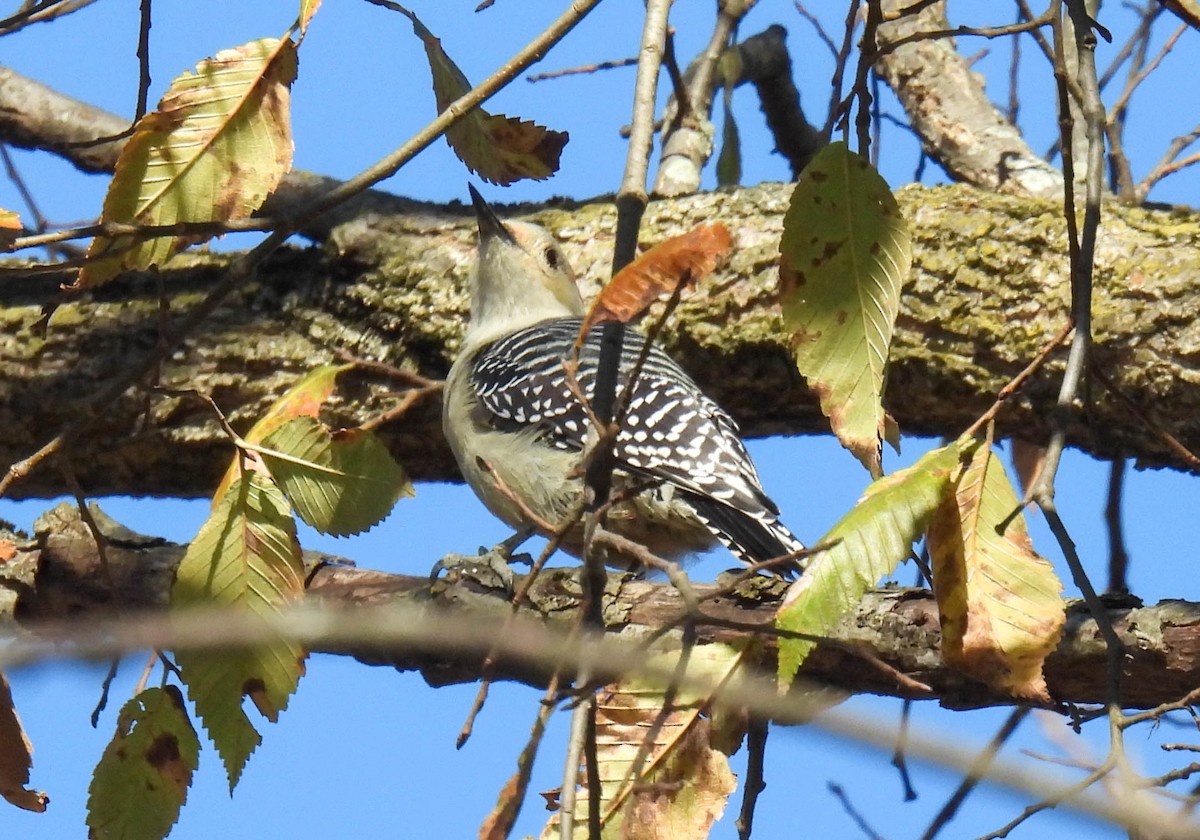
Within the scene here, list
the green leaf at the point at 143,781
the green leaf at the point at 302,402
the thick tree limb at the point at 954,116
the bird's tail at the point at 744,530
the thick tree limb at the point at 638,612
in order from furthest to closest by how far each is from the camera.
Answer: the thick tree limb at the point at 954,116 → the bird's tail at the point at 744,530 → the green leaf at the point at 302,402 → the thick tree limb at the point at 638,612 → the green leaf at the point at 143,781

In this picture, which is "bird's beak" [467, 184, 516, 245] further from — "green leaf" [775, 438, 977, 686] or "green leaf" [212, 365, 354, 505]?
"green leaf" [775, 438, 977, 686]

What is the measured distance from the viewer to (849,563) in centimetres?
217

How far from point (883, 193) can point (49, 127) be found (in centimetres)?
408

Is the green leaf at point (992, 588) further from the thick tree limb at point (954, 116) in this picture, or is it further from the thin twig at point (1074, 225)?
the thick tree limb at point (954, 116)

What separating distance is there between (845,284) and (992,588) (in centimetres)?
62

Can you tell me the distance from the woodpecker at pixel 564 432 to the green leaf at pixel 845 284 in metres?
1.67

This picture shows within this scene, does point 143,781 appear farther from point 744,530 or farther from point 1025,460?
point 1025,460

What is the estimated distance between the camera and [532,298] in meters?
6.41

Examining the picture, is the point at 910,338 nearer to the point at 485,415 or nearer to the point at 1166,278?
the point at 1166,278

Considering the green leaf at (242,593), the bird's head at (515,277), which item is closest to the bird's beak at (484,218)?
the bird's head at (515,277)

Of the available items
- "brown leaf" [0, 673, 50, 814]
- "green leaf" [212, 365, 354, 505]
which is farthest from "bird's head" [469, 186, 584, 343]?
"brown leaf" [0, 673, 50, 814]

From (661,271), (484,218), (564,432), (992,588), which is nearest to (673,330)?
(564,432)

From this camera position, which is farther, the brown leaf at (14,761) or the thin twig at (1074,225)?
the brown leaf at (14,761)

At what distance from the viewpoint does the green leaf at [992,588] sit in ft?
7.38
